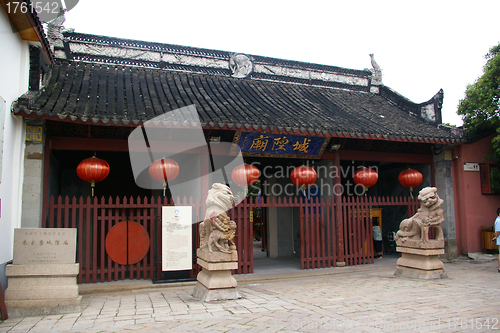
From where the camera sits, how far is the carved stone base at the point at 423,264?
649cm

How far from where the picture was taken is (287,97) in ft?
30.1

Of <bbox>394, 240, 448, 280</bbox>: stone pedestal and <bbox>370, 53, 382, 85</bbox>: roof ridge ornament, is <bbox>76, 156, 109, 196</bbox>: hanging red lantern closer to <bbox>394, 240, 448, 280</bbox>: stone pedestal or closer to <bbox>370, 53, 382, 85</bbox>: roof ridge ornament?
<bbox>394, 240, 448, 280</bbox>: stone pedestal

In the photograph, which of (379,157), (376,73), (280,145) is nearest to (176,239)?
(280,145)

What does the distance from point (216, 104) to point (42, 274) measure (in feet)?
14.5

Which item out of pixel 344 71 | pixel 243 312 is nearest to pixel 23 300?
pixel 243 312

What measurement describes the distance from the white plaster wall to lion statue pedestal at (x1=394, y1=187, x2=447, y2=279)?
21.8ft

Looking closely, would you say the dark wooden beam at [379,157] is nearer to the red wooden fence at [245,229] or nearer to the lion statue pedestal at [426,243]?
the red wooden fence at [245,229]

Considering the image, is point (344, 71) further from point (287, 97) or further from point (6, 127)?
point (6, 127)

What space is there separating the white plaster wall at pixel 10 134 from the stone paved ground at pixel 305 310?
1.53 m

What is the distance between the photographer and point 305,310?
455 cm

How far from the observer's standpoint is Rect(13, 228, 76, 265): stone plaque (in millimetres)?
4715

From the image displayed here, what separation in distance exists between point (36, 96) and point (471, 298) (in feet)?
24.6
